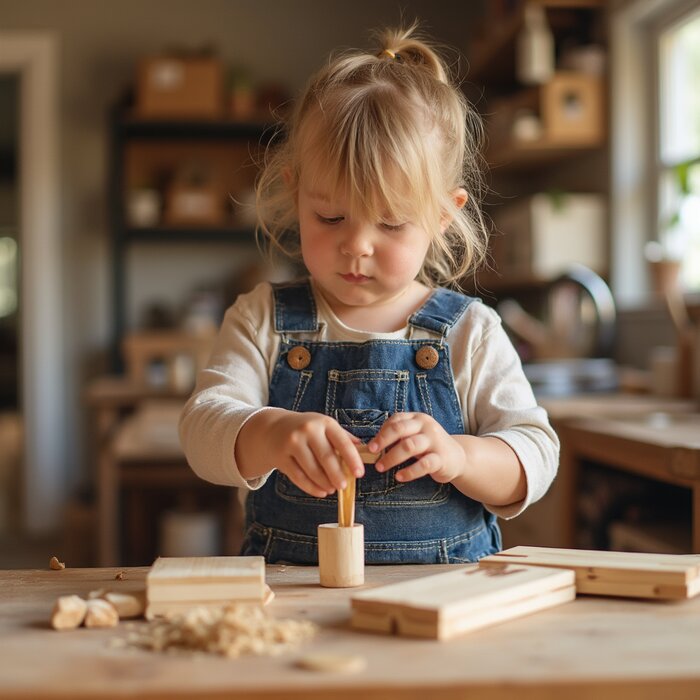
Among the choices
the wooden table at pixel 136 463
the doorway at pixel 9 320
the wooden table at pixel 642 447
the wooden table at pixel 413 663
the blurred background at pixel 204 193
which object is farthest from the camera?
the doorway at pixel 9 320

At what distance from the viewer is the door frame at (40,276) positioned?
4.64 metres

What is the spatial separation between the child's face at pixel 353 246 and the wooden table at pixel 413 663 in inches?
17.7

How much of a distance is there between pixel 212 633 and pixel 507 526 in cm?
197

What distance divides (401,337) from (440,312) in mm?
57

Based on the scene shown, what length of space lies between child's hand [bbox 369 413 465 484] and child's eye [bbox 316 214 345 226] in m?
0.29

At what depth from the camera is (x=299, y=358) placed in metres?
1.18

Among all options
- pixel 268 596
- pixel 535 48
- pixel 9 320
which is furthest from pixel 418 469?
pixel 9 320

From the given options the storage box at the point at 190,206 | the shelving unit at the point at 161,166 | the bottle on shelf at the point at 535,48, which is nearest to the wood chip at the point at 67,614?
the bottle on shelf at the point at 535,48

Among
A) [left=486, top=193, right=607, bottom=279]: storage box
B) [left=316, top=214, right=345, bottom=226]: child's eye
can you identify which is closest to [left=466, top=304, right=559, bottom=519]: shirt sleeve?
[left=316, top=214, right=345, bottom=226]: child's eye

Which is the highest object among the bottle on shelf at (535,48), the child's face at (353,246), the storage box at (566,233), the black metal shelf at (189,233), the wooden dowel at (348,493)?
the bottle on shelf at (535,48)

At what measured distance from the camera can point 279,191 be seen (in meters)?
1.32

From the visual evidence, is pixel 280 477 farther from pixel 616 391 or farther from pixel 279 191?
pixel 616 391

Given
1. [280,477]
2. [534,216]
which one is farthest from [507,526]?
[280,477]

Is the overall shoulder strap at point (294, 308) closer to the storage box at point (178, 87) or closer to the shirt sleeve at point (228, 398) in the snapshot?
the shirt sleeve at point (228, 398)
